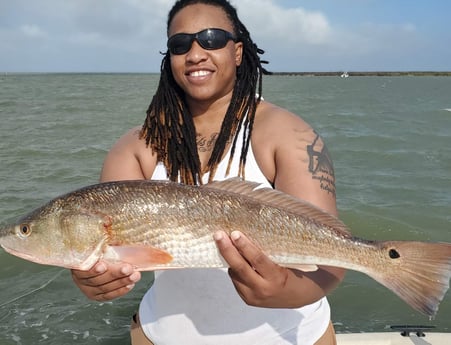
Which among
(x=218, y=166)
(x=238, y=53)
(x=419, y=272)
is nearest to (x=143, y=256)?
(x=218, y=166)

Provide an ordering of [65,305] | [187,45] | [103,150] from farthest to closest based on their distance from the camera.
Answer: [103,150], [65,305], [187,45]

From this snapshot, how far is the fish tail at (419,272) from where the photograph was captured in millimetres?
2381

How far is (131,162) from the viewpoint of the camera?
3164 mm

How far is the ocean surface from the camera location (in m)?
6.80

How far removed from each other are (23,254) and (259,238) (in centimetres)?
139

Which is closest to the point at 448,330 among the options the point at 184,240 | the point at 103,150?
the point at 184,240

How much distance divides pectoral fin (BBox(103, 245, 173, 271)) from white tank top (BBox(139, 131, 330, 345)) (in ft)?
1.62

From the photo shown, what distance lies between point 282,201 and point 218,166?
0.58m

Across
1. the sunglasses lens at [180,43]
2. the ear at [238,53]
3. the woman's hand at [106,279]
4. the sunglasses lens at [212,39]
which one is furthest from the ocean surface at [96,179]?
the sunglasses lens at [212,39]

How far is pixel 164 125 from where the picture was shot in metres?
3.35

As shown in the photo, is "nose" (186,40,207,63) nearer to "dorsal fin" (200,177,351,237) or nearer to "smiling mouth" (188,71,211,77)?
"smiling mouth" (188,71,211,77)

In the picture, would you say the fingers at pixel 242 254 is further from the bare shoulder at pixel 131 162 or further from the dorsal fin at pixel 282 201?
the bare shoulder at pixel 131 162

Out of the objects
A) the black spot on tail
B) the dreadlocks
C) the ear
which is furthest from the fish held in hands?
the ear

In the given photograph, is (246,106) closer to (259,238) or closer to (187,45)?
(187,45)
